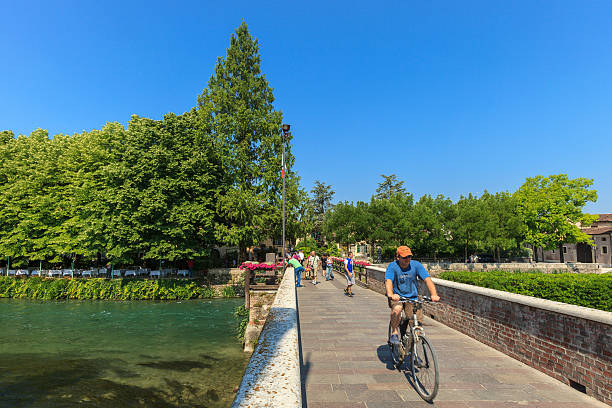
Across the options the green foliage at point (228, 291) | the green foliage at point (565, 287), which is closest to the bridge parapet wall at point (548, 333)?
the green foliage at point (565, 287)

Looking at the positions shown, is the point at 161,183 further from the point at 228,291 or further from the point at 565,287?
the point at 565,287

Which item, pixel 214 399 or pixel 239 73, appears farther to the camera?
pixel 239 73

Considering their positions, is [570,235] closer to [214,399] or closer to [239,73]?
[239,73]

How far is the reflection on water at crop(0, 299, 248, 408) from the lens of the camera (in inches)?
404

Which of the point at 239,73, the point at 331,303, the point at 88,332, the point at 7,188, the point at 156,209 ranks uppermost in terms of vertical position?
the point at 239,73

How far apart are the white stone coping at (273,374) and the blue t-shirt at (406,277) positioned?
178cm

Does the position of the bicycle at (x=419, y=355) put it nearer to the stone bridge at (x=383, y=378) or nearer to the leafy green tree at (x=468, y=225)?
the stone bridge at (x=383, y=378)

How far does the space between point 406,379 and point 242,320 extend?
642 inches

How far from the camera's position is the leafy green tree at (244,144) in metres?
28.8

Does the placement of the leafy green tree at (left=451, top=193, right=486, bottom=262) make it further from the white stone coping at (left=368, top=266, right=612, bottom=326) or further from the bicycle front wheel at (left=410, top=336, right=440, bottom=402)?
the bicycle front wheel at (left=410, top=336, right=440, bottom=402)

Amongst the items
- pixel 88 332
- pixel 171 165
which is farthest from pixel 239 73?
pixel 88 332

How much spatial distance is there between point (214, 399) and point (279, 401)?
928 centimetres

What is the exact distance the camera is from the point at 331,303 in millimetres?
12430

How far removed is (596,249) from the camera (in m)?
Result: 47.4
